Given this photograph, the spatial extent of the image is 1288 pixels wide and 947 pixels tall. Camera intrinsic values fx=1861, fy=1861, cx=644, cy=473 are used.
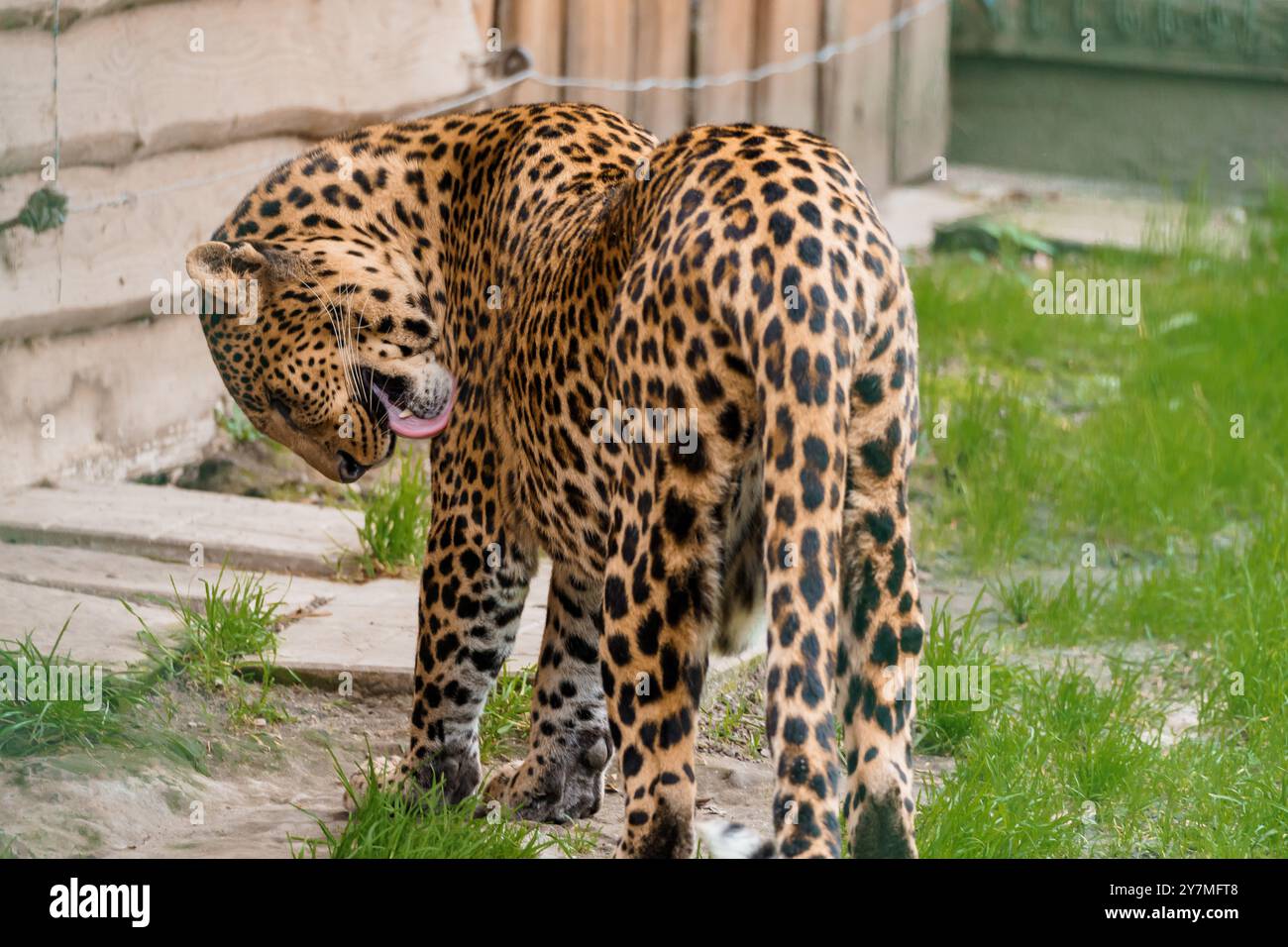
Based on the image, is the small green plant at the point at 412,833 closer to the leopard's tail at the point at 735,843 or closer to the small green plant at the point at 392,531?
the leopard's tail at the point at 735,843

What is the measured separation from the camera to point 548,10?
9.09 m

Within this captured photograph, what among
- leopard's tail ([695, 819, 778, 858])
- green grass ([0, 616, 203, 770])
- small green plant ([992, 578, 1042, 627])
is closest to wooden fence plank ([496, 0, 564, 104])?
small green plant ([992, 578, 1042, 627])

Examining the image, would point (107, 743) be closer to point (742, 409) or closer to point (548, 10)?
point (742, 409)

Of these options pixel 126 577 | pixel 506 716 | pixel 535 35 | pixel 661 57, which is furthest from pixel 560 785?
pixel 661 57

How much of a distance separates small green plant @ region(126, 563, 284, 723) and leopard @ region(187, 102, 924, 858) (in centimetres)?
67

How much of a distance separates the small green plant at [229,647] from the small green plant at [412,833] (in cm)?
80

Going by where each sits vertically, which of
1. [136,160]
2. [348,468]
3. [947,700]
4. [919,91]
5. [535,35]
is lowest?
[947,700]

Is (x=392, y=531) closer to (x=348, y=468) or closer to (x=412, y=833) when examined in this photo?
(x=348, y=468)

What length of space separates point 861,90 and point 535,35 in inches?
133

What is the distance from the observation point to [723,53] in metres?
10.5

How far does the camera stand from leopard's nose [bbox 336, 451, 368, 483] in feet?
16.5

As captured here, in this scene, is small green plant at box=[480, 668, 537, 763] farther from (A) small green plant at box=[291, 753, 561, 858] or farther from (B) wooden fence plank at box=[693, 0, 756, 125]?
(B) wooden fence plank at box=[693, 0, 756, 125]

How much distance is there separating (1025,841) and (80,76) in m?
4.13
